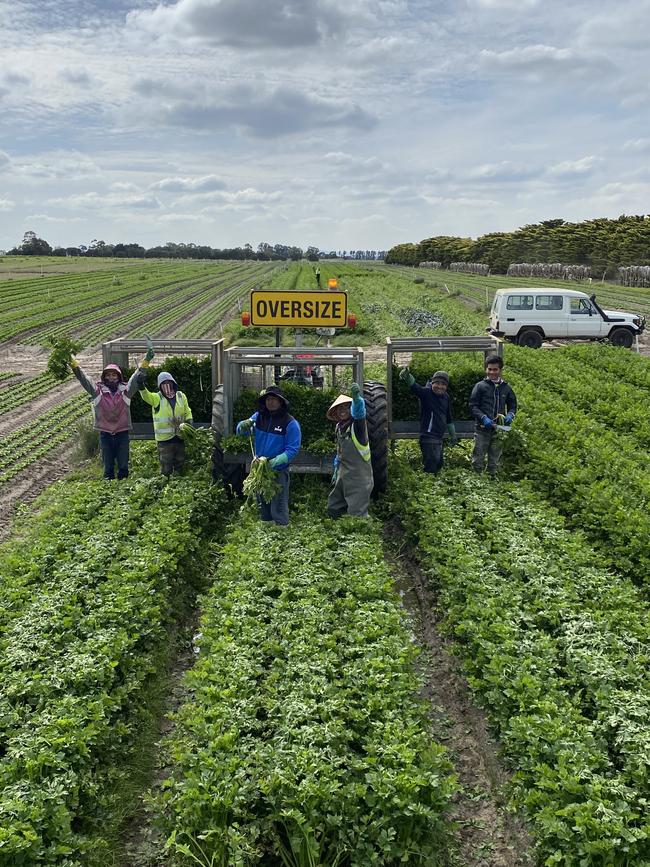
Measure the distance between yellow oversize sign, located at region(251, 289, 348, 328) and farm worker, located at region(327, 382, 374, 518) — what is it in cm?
202

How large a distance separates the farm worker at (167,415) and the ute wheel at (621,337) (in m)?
18.2

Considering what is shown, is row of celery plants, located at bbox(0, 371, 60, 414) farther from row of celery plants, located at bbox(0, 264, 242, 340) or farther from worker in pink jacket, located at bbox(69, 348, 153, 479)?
row of celery plants, located at bbox(0, 264, 242, 340)

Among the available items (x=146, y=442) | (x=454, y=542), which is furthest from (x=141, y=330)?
(x=454, y=542)

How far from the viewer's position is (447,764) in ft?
16.2

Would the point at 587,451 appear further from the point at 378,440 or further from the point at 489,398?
the point at 378,440

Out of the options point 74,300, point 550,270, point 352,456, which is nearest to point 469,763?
point 352,456

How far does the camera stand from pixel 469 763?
5.71 m

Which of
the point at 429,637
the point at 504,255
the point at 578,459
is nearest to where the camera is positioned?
the point at 429,637

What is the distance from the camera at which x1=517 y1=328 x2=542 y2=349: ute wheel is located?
24.3 meters

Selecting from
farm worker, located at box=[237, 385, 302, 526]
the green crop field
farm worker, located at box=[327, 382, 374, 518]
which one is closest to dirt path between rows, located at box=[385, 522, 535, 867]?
the green crop field

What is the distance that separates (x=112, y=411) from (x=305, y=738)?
21.9 ft

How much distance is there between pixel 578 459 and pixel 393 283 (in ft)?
166

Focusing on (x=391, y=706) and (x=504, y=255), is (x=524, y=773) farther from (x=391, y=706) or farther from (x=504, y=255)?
(x=504, y=255)

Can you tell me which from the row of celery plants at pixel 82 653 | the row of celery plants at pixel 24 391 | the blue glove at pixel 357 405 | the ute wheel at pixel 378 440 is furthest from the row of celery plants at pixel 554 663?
the row of celery plants at pixel 24 391
